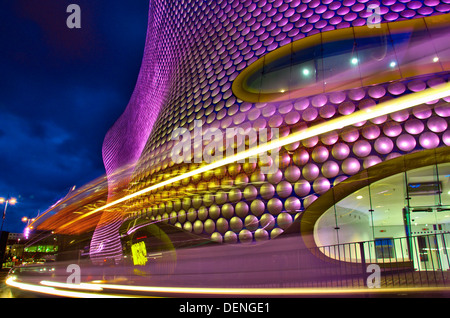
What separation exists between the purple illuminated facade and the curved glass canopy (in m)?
0.15

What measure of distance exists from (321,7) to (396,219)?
334 inches

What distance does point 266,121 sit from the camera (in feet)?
31.2

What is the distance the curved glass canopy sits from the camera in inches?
341

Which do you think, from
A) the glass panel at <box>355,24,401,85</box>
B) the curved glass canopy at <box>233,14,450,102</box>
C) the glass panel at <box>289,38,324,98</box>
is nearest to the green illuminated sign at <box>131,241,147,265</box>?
the curved glass canopy at <box>233,14,450,102</box>

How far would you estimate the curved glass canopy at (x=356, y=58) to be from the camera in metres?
8.66

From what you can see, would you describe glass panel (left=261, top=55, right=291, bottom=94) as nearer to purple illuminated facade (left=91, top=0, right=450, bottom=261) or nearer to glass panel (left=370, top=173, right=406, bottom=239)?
purple illuminated facade (left=91, top=0, right=450, bottom=261)

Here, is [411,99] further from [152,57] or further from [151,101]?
[152,57]

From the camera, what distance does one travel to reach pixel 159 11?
22.0m

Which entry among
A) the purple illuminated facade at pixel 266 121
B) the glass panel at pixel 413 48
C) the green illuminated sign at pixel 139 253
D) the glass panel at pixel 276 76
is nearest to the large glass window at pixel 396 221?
the purple illuminated facade at pixel 266 121

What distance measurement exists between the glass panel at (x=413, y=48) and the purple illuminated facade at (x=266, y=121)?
122 mm

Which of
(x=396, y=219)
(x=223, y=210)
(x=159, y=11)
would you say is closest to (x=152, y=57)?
(x=159, y=11)

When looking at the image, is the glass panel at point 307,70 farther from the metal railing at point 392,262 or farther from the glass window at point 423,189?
the metal railing at point 392,262
